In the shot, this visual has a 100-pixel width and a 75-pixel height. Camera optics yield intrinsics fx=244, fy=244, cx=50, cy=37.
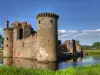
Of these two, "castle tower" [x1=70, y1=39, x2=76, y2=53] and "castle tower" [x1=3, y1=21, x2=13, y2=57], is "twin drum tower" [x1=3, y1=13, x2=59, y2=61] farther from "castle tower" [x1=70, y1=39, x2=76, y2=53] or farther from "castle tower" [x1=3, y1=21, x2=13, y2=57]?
"castle tower" [x1=70, y1=39, x2=76, y2=53]

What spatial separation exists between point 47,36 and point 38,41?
1916mm

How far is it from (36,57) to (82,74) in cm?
2443

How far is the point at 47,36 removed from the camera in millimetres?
32969

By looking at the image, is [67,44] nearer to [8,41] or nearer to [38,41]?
[8,41]

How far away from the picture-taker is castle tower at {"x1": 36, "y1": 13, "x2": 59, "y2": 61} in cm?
3281

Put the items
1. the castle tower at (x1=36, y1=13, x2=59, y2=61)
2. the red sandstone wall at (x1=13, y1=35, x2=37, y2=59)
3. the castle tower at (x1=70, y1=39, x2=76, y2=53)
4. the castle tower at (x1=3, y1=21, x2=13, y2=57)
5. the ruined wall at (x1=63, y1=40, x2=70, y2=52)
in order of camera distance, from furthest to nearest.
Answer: the ruined wall at (x1=63, y1=40, x2=70, y2=52) < the castle tower at (x1=70, y1=39, x2=76, y2=53) < the castle tower at (x1=3, y1=21, x2=13, y2=57) < the red sandstone wall at (x1=13, y1=35, x2=37, y2=59) < the castle tower at (x1=36, y1=13, x2=59, y2=61)

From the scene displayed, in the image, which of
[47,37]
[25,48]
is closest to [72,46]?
[25,48]

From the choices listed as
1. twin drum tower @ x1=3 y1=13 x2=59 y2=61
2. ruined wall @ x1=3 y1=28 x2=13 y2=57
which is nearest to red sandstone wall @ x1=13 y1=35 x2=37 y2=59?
ruined wall @ x1=3 y1=28 x2=13 y2=57

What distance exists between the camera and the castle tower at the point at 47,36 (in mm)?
32812

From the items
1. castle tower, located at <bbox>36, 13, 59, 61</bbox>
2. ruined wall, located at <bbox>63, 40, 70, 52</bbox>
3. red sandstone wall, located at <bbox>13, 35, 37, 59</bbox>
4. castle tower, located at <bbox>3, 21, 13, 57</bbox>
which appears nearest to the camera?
castle tower, located at <bbox>36, 13, 59, 61</bbox>

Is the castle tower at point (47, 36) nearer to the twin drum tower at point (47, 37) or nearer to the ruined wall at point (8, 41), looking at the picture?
the twin drum tower at point (47, 37)

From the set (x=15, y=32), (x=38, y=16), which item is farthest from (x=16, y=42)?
(x=38, y=16)

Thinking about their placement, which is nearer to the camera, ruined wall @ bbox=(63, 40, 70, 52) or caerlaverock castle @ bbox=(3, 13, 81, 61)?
caerlaverock castle @ bbox=(3, 13, 81, 61)

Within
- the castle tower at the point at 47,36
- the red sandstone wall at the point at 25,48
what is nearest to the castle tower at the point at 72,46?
the red sandstone wall at the point at 25,48
